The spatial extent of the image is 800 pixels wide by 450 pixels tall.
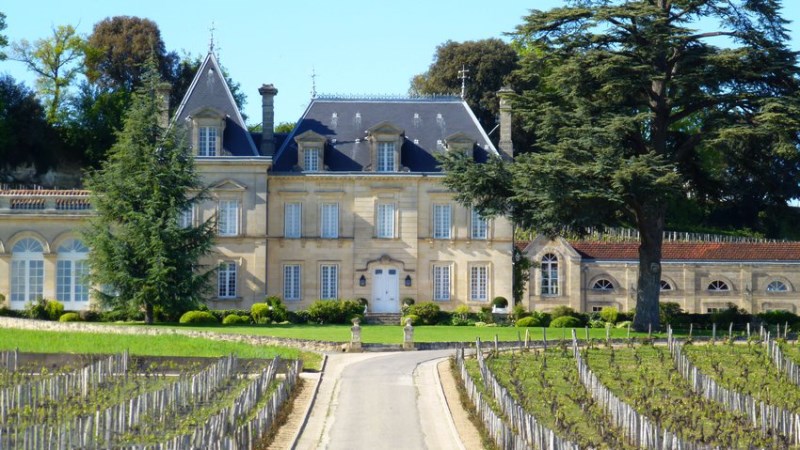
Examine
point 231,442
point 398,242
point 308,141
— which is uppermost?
point 308,141

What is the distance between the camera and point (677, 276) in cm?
5466

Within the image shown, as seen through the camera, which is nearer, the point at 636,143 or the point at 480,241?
the point at 636,143

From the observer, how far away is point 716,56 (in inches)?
1658

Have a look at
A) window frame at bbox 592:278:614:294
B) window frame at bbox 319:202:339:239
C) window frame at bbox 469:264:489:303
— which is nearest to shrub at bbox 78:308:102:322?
window frame at bbox 319:202:339:239

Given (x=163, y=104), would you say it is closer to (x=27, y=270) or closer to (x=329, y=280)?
(x=27, y=270)

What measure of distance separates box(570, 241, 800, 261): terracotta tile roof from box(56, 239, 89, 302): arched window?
18.4m

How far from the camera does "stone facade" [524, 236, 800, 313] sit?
54156mm

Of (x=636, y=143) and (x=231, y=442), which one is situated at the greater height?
(x=636, y=143)

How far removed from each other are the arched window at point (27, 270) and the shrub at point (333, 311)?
32.4 feet

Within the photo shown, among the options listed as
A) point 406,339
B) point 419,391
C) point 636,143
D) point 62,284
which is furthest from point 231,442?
point 62,284

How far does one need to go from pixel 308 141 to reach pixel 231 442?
3246 cm

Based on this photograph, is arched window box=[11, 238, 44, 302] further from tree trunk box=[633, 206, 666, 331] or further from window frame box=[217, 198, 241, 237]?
tree trunk box=[633, 206, 666, 331]

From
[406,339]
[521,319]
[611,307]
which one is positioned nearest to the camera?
[406,339]

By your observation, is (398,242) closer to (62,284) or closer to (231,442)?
(62,284)
